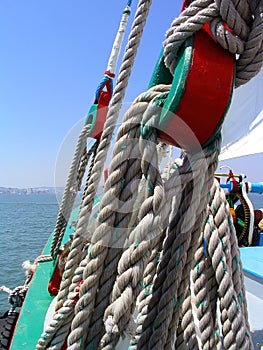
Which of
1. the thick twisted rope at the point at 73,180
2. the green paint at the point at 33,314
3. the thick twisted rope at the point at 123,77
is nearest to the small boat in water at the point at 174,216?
the thick twisted rope at the point at 123,77

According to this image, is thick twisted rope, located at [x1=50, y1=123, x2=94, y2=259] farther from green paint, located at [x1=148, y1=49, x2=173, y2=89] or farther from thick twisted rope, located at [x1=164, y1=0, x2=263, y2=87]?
thick twisted rope, located at [x1=164, y1=0, x2=263, y2=87]

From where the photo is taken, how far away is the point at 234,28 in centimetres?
55

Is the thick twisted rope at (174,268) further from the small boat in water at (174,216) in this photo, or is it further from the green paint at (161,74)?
the green paint at (161,74)

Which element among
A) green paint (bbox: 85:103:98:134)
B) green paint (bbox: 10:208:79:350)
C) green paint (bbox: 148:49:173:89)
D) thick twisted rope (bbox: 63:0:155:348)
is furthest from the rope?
green paint (bbox: 85:103:98:134)

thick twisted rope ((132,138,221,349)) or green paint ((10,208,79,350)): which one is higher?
thick twisted rope ((132,138,221,349))

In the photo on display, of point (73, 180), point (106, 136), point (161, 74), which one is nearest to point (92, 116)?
point (73, 180)

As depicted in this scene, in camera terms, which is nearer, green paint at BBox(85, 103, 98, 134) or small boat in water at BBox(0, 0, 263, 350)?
small boat in water at BBox(0, 0, 263, 350)

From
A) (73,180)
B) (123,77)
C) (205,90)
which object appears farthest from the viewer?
(73,180)

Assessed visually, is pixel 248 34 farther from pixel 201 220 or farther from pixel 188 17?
pixel 201 220

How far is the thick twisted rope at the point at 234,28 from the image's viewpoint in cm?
54

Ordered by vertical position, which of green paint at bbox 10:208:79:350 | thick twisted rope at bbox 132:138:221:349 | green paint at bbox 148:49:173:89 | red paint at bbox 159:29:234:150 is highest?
green paint at bbox 148:49:173:89

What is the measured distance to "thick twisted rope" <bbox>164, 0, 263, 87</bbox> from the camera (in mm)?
535

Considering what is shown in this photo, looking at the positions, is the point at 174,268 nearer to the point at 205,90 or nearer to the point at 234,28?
the point at 205,90

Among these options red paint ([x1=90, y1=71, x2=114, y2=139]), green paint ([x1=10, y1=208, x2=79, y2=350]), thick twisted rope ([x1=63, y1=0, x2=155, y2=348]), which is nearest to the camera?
thick twisted rope ([x1=63, y1=0, x2=155, y2=348])
